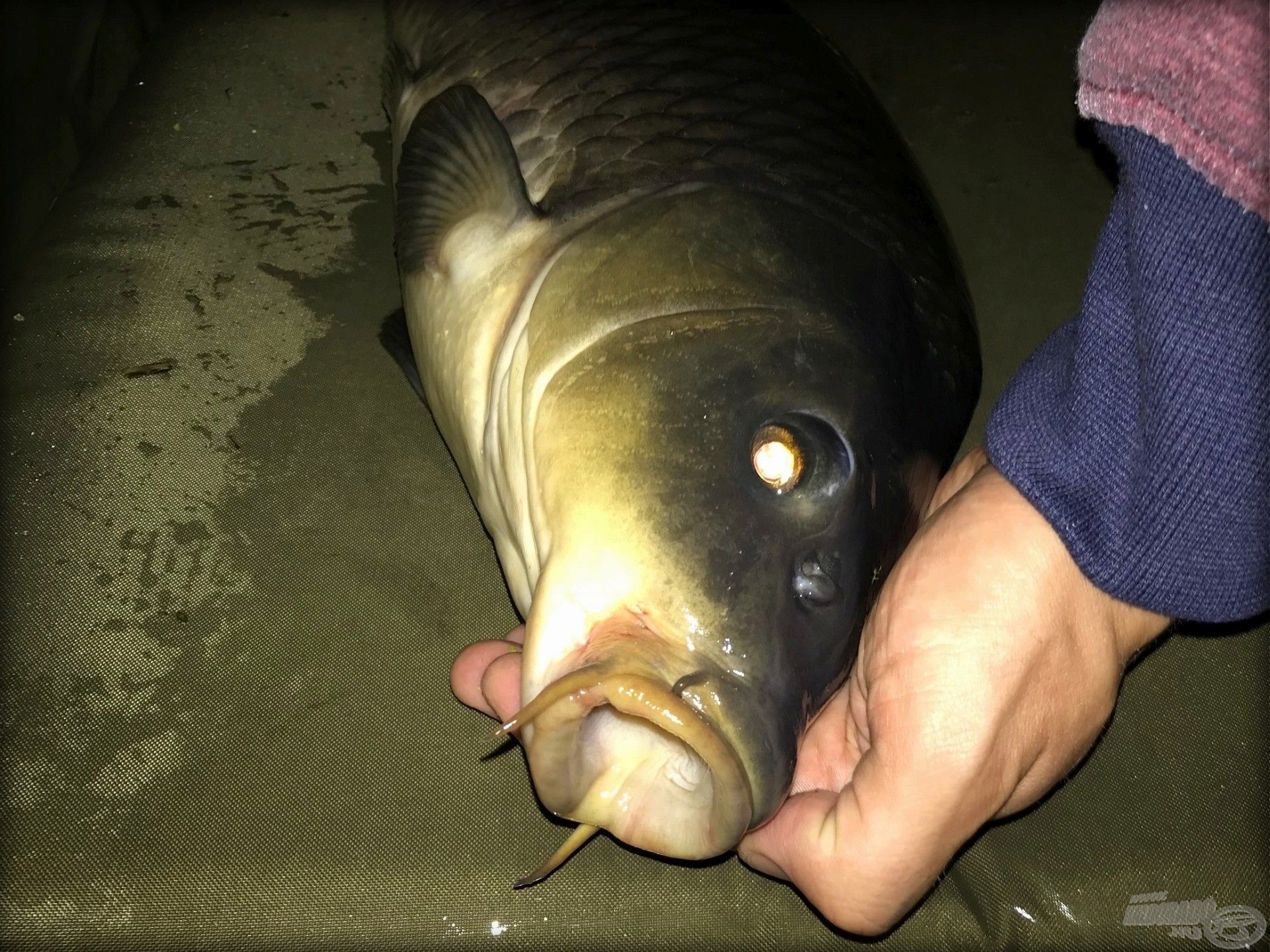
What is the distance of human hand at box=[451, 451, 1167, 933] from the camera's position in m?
1.25

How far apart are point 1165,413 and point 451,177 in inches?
39.1

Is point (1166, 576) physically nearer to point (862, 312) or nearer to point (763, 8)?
point (862, 312)

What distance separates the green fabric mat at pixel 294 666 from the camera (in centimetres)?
138

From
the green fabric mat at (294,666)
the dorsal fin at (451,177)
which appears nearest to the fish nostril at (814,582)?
the green fabric mat at (294,666)

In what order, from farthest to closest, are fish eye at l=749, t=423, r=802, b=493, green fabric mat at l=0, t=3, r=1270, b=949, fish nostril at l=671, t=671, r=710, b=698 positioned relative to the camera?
1. green fabric mat at l=0, t=3, r=1270, b=949
2. fish eye at l=749, t=423, r=802, b=493
3. fish nostril at l=671, t=671, r=710, b=698

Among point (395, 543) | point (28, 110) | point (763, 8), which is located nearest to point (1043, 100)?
point (763, 8)

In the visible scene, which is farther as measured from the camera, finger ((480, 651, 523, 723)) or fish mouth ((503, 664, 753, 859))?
finger ((480, 651, 523, 723))

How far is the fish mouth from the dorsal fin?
737mm

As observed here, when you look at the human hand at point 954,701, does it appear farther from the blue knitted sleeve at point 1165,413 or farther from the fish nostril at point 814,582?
the fish nostril at point 814,582

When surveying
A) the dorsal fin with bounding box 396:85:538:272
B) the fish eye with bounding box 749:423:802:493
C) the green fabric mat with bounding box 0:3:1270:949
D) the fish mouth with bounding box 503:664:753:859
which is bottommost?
the green fabric mat with bounding box 0:3:1270:949

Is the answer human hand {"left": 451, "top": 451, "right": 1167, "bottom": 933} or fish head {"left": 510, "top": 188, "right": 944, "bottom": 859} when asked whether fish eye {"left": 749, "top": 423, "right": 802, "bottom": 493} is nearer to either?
fish head {"left": 510, "top": 188, "right": 944, "bottom": 859}

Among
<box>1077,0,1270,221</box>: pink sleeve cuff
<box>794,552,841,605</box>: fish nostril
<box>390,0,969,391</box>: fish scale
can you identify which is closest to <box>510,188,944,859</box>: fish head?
<box>794,552,841,605</box>: fish nostril
